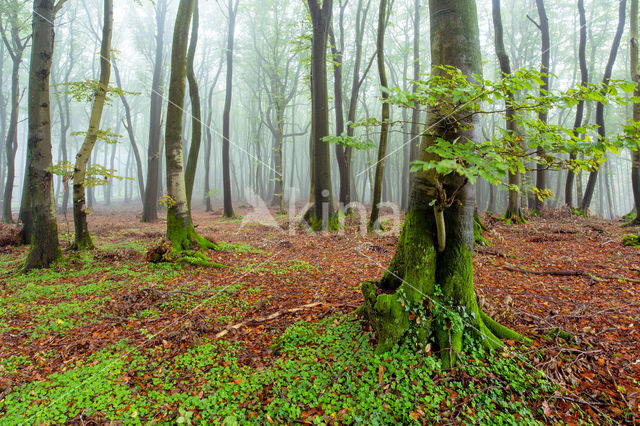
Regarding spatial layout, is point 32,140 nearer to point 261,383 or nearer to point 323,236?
point 261,383

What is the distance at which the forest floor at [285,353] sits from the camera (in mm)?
2281

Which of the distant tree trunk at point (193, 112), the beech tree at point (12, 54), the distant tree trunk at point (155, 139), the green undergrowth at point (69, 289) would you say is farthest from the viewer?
the distant tree trunk at point (155, 139)

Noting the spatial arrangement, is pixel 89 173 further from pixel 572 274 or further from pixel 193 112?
pixel 572 274

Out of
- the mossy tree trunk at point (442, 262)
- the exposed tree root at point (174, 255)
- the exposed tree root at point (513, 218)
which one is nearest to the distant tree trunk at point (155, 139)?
the exposed tree root at point (174, 255)

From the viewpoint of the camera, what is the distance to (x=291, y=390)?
8.22ft

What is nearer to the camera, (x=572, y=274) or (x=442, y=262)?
(x=442, y=262)

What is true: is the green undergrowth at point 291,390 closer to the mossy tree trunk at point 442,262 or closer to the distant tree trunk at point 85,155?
the mossy tree trunk at point 442,262

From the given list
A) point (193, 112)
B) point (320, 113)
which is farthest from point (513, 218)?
point (193, 112)

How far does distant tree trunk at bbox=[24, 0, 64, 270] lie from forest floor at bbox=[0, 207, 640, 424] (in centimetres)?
56

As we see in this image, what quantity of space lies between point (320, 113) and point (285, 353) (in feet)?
25.2

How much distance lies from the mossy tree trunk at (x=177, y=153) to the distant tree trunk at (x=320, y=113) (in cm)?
373

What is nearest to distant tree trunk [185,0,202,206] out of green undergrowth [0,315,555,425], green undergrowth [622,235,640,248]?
green undergrowth [0,315,555,425]

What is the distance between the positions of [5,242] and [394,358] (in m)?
10.00

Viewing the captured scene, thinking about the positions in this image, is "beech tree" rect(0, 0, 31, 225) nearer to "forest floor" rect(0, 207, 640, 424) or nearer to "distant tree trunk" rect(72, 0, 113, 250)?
"distant tree trunk" rect(72, 0, 113, 250)
